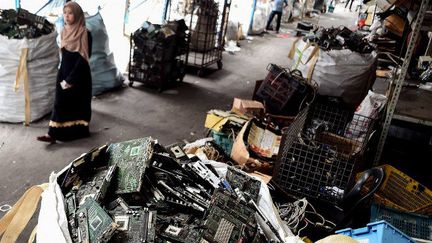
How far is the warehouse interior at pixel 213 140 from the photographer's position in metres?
1.79

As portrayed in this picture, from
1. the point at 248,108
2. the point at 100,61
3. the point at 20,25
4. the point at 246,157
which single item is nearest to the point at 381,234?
the point at 246,157

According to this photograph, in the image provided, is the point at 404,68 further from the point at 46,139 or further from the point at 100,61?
the point at 100,61

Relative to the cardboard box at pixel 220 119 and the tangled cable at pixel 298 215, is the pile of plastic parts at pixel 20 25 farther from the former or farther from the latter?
the tangled cable at pixel 298 215

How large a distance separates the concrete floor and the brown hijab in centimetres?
93

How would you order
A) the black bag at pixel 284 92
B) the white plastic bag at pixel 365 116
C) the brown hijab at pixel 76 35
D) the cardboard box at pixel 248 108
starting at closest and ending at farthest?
the white plastic bag at pixel 365 116 < the brown hijab at pixel 76 35 < the cardboard box at pixel 248 108 < the black bag at pixel 284 92

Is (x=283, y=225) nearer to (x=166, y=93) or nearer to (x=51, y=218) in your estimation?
(x=51, y=218)

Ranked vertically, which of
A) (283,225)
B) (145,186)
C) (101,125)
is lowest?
(101,125)

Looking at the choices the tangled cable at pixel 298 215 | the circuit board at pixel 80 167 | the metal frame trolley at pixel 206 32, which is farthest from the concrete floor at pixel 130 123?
the tangled cable at pixel 298 215

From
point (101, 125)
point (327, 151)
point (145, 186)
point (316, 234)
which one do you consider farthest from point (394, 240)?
point (101, 125)

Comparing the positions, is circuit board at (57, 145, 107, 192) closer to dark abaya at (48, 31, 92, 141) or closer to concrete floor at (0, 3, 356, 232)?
concrete floor at (0, 3, 356, 232)

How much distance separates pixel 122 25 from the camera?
6.05 metres

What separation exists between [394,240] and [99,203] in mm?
1291

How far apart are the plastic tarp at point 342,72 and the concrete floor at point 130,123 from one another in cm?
145

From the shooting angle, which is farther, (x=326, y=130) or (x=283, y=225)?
(x=326, y=130)
